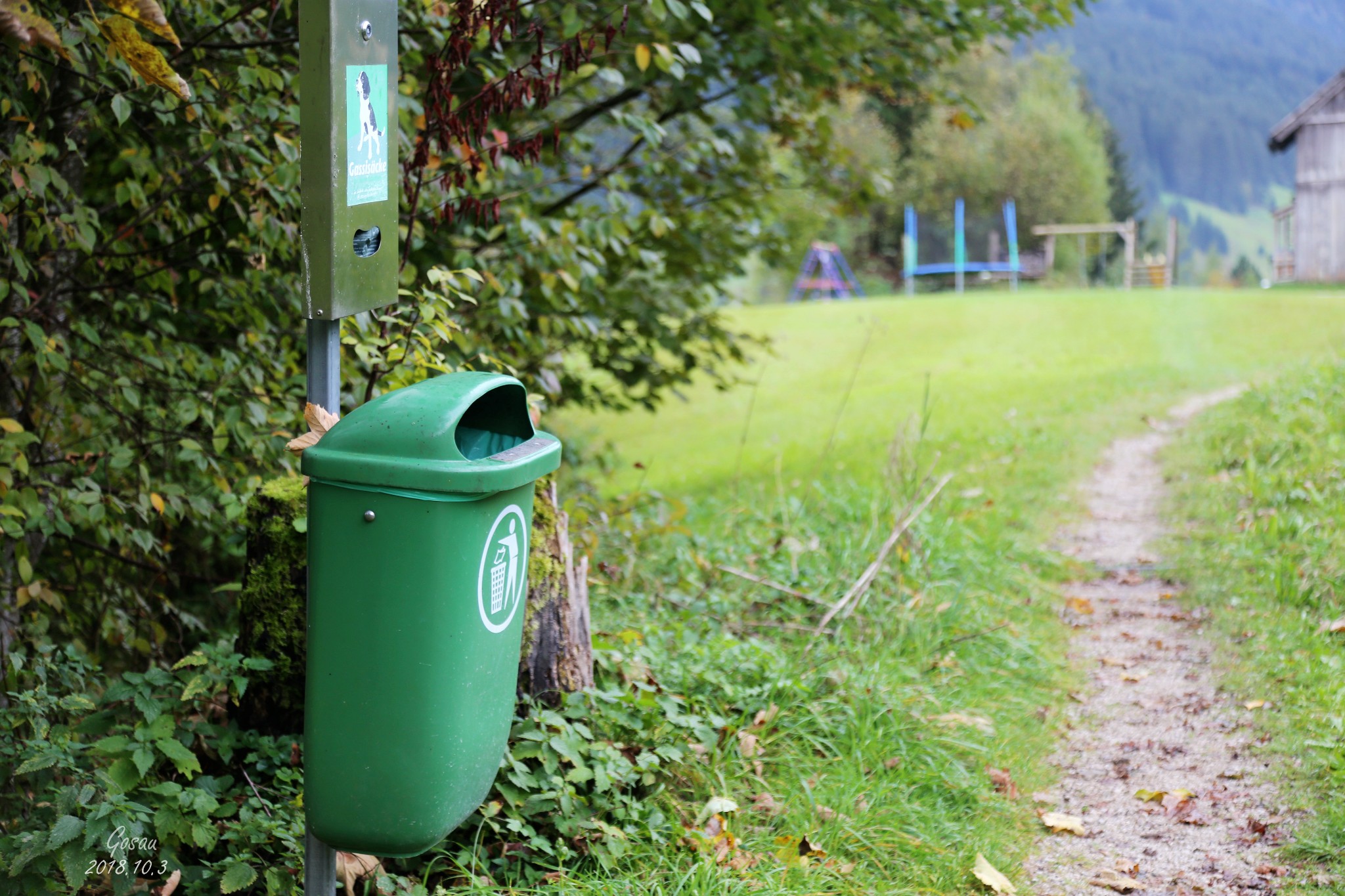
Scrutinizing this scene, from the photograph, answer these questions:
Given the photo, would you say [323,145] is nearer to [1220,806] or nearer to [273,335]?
[273,335]

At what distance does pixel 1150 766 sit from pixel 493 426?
267 cm

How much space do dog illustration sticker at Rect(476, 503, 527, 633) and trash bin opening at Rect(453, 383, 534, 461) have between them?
0.93 ft

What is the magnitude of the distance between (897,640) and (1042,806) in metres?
1.06

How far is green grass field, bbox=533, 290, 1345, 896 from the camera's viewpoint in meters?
3.23

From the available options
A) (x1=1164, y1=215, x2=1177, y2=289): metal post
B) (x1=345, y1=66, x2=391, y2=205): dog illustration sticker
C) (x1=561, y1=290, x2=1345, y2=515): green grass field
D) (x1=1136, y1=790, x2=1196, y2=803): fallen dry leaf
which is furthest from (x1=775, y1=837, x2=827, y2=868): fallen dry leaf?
(x1=1164, y1=215, x2=1177, y2=289): metal post

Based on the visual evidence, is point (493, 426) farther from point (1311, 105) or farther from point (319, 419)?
point (1311, 105)

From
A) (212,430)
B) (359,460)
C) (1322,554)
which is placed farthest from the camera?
(1322,554)

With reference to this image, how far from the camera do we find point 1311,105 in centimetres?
2538

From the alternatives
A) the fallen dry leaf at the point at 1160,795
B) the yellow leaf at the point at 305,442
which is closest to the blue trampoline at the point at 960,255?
the fallen dry leaf at the point at 1160,795

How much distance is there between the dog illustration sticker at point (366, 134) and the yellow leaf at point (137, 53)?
52 centimetres

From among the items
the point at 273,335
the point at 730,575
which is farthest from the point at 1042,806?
the point at 273,335

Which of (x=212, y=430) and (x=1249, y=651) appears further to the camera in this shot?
(x=1249, y=651)

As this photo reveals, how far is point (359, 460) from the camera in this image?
6.92 ft

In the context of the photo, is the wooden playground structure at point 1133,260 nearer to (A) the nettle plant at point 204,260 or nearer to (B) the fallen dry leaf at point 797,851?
(A) the nettle plant at point 204,260
